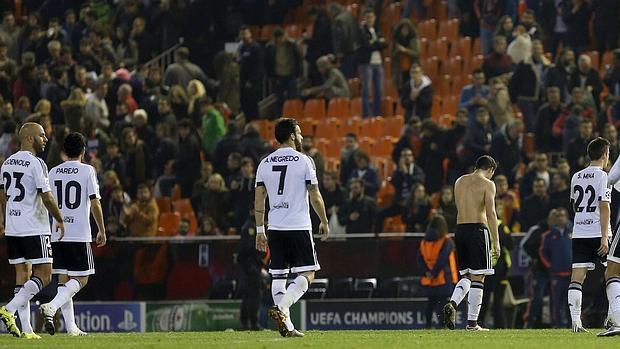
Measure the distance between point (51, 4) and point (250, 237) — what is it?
12199 millimetres

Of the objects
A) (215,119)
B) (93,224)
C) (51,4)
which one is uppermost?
(51,4)

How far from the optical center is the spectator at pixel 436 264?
24.3 metres

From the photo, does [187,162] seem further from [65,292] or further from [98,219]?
[65,292]

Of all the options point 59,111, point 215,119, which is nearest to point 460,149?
point 215,119

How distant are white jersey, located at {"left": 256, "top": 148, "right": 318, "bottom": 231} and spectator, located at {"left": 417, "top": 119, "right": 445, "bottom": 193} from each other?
10326mm

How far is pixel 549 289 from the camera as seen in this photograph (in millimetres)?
24922

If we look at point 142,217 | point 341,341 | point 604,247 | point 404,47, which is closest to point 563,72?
point 404,47

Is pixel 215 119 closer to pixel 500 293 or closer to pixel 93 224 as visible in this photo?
pixel 93 224

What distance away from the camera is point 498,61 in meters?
29.7

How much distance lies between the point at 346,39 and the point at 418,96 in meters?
2.63

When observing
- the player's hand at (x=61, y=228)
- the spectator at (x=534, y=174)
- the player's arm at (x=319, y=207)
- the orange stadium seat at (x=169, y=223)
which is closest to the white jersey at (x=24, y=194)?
the player's hand at (x=61, y=228)

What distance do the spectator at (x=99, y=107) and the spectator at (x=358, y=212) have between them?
6.65 meters

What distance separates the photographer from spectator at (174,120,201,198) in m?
29.5

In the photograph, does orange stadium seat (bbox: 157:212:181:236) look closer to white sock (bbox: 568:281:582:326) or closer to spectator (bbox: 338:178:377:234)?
spectator (bbox: 338:178:377:234)
